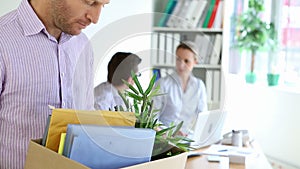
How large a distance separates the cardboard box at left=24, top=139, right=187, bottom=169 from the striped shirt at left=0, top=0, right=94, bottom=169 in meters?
0.25

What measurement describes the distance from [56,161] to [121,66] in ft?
0.90

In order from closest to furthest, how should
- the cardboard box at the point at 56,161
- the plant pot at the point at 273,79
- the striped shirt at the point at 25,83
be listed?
1. the cardboard box at the point at 56,161
2. the striped shirt at the point at 25,83
3. the plant pot at the point at 273,79

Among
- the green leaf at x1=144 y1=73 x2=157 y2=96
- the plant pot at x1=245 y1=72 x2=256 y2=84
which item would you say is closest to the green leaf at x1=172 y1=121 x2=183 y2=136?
the green leaf at x1=144 y1=73 x2=157 y2=96

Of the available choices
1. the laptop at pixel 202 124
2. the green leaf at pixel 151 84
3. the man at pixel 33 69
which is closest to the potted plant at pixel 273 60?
the laptop at pixel 202 124

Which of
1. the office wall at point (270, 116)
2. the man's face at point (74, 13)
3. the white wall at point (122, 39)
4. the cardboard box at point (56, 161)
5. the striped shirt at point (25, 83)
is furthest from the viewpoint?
the office wall at point (270, 116)

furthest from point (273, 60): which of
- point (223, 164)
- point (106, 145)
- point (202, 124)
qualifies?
point (106, 145)

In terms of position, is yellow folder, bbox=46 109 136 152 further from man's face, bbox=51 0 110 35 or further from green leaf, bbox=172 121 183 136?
man's face, bbox=51 0 110 35

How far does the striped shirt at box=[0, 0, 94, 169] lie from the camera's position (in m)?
1.34

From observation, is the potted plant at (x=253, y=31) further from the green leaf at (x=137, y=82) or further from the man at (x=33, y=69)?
the green leaf at (x=137, y=82)

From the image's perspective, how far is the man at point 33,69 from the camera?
1.32 m

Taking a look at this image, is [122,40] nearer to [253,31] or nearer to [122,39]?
[122,39]

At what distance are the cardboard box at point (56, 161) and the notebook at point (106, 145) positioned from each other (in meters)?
0.02

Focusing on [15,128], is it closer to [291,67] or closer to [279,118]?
[279,118]

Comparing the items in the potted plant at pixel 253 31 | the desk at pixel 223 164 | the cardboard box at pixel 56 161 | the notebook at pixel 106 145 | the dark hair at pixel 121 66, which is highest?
the potted plant at pixel 253 31
